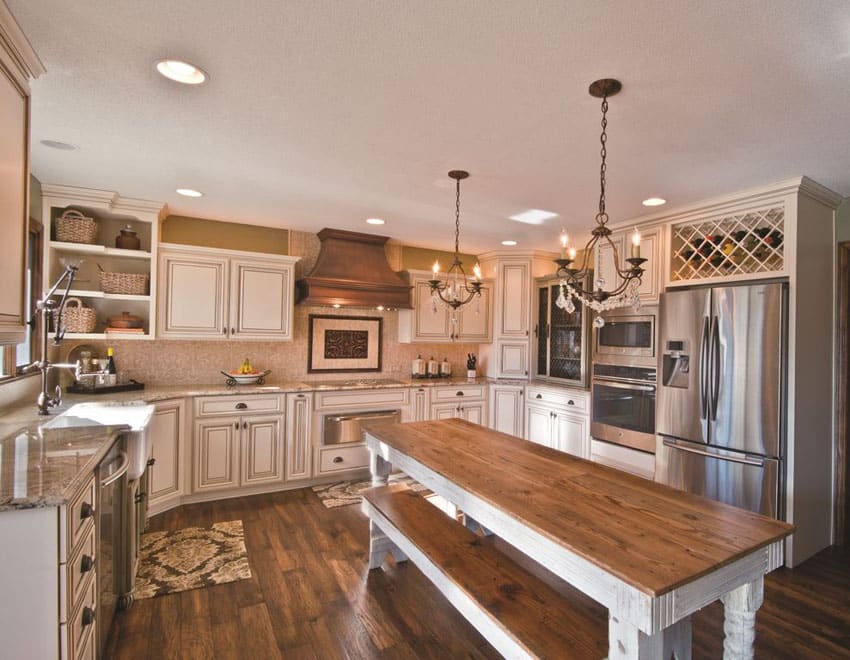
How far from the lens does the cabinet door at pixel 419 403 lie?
4.63 m

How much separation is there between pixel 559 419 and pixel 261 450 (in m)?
2.87

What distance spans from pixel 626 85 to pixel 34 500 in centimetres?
248

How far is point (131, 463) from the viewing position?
222 centimetres

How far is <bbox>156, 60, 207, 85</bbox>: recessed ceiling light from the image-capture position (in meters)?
1.75

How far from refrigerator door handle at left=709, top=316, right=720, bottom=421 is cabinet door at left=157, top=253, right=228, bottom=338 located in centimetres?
382

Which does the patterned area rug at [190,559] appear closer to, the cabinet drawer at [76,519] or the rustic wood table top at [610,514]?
the cabinet drawer at [76,519]

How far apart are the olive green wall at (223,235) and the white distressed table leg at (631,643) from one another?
4079mm

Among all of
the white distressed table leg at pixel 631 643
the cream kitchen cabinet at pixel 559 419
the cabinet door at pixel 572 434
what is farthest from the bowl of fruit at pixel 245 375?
the white distressed table leg at pixel 631 643

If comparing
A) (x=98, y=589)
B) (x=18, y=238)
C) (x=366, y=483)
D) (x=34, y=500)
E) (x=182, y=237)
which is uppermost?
(x=182, y=237)

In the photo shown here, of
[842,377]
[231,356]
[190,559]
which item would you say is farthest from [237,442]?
[842,377]

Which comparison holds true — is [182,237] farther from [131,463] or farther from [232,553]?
[232,553]

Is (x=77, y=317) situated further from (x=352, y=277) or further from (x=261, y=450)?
(x=352, y=277)

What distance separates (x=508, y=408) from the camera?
5.04 m

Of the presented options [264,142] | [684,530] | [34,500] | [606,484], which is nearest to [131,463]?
[34,500]
